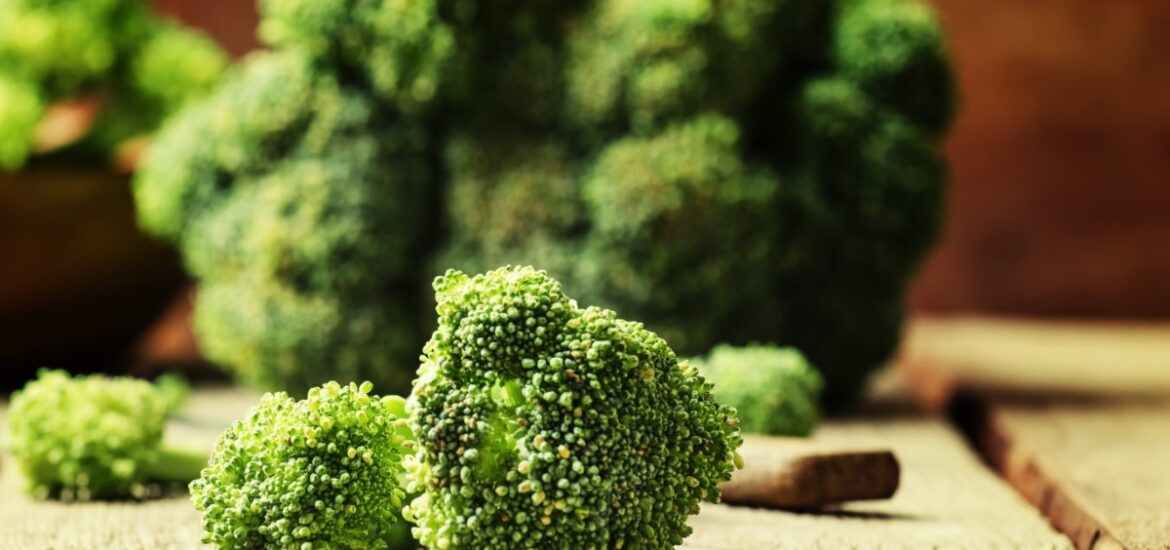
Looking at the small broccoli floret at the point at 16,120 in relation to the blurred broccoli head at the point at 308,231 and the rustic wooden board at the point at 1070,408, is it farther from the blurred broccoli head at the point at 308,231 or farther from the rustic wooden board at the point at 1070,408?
the rustic wooden board at the point at 1070,408

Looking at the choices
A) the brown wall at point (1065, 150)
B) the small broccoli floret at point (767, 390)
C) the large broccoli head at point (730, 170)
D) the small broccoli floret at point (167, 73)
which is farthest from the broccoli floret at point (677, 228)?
the brown wall at point (1065, 150)

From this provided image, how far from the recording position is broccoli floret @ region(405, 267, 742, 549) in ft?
3.16

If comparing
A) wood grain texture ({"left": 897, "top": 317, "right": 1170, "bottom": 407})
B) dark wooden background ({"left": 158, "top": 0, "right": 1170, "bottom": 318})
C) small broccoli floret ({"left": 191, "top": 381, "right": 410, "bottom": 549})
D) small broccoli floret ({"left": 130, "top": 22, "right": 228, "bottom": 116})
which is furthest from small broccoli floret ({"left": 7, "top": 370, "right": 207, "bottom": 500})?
dark wooden background ({"left": 158, "top": 0, "right": 1170, "bottom": 318})

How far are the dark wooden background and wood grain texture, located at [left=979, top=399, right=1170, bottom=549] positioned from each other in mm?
1141

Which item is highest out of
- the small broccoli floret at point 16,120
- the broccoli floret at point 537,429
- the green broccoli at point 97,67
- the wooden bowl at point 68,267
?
the green broccoli at point 97,67

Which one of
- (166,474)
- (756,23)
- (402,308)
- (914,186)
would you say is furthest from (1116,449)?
(166,474)

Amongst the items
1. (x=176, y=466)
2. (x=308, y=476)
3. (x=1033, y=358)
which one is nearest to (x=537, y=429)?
(x=308, y=476)

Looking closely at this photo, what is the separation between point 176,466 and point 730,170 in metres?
0.81

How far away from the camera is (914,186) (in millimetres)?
2020

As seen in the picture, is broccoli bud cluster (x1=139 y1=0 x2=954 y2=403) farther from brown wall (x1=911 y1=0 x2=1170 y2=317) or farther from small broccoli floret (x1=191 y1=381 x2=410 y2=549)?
brown wall (x1=911 y1=0 x2=1170 y2=317)

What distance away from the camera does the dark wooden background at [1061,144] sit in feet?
10.5

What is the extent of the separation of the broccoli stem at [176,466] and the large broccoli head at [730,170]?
0.57m

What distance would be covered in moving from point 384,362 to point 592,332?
99 centimetres

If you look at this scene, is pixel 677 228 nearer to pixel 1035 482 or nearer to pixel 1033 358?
pixel 1035 482
